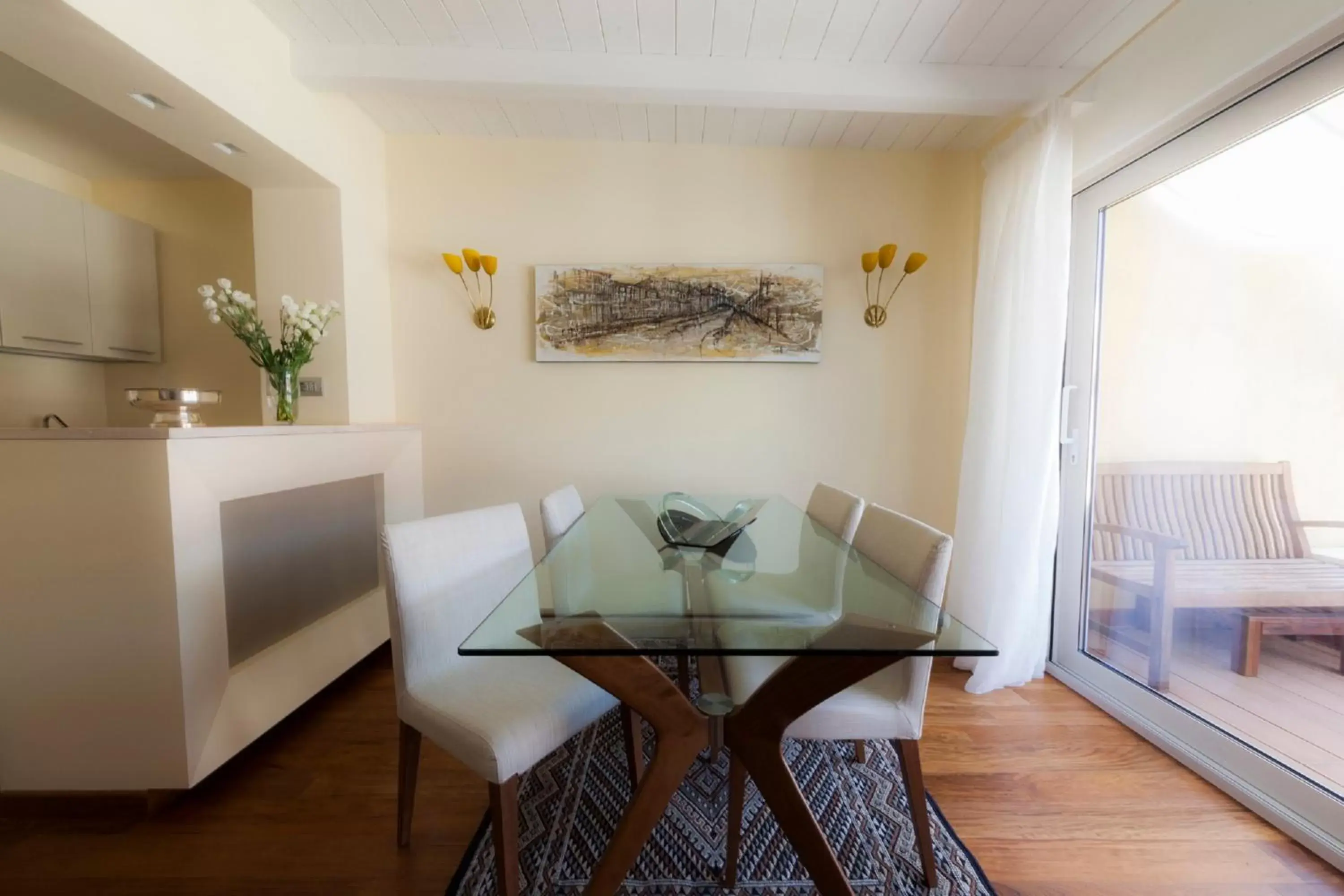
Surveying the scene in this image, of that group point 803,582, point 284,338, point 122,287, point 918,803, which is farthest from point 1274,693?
point 122,287

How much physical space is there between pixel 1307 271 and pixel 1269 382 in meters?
0.34

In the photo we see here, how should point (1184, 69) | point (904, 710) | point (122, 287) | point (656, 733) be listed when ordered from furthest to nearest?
1. point (122, 287)
2. point (1184, 69)
3. point (904, 710)
4. point (656, 733)

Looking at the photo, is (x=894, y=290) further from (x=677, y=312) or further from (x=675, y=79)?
(x=675, y=79)

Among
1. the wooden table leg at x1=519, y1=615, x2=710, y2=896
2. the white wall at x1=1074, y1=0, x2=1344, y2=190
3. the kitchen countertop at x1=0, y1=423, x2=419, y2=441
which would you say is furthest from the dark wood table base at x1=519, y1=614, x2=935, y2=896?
the white wall at x1=1074, y1=0, x2=1344, y2=190

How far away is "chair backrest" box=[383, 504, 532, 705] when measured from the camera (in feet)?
3.79

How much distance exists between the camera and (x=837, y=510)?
71.0 inches

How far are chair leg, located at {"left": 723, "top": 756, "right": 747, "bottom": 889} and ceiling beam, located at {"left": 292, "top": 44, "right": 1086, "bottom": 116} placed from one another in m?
2.34

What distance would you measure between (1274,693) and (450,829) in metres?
2.63

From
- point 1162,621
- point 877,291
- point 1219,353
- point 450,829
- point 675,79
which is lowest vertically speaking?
point 450,829

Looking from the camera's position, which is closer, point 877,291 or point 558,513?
point 558,513

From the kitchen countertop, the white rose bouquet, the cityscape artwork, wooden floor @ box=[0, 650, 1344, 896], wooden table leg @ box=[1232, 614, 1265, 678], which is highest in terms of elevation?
the cityscape artwork

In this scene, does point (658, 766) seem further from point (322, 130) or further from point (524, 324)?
point (322, 130)

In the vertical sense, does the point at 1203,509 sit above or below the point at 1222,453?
below

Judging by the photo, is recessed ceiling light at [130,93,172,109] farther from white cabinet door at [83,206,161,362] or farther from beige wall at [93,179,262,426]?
white cabinet door at [83,206,161,362]
